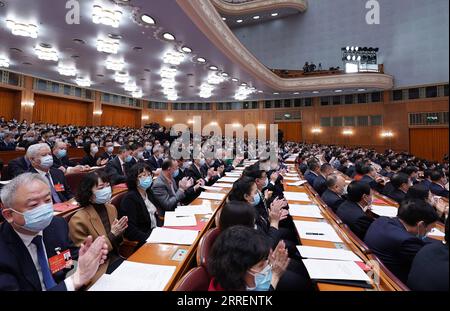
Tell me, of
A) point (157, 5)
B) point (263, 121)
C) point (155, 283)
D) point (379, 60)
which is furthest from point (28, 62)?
point (379, 60)

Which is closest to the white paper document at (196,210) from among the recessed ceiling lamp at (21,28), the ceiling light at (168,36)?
the ceiling light at (168,36)

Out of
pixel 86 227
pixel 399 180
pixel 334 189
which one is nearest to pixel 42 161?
pixel 86 227

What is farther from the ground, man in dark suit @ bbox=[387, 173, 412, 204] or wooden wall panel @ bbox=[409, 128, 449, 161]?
wooden wall panel @ bbox=[409, 128, 449, 161]

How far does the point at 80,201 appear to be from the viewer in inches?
96.7

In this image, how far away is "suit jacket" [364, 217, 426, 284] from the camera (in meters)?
2.06

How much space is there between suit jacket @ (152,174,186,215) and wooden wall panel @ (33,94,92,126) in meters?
16.6

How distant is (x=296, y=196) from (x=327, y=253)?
2.20m

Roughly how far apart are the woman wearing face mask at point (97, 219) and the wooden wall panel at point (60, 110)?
17386 millimetres

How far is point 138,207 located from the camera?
297 cm

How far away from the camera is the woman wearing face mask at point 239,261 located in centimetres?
131

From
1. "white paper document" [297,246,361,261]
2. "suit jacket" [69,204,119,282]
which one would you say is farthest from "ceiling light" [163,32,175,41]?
"white paper document" [297,246,361,261]

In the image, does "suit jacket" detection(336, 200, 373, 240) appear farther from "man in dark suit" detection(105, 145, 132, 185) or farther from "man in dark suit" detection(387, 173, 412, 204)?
"man in dark suit" detection(105, 145, 132, 185)

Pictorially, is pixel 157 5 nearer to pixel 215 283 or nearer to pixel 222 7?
pixel 215 283

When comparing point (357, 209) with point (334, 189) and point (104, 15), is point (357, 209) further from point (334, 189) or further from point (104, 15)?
point (104, 15)
